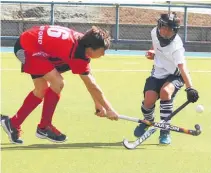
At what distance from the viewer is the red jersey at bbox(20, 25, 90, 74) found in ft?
19.2

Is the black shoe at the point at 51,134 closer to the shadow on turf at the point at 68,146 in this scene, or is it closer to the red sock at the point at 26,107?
the shadow on turf at the point at 68,146

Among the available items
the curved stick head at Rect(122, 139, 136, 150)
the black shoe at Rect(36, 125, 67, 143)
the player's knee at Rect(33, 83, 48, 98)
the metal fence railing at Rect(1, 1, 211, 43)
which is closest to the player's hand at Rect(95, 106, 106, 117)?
the curved stick head at Rect(122, 139, 136, 150)

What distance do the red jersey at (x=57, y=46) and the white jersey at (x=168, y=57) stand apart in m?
1.01

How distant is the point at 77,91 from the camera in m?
10.2

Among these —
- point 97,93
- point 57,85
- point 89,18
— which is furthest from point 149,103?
point 89,18

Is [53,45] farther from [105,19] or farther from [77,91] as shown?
[105,19]

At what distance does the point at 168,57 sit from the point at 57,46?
4.29 feet

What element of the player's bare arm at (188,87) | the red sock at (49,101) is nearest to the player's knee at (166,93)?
the player's bare arm at (188,87)

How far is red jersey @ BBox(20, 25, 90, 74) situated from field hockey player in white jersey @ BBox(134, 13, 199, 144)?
967mm

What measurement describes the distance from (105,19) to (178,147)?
1527 centimetres

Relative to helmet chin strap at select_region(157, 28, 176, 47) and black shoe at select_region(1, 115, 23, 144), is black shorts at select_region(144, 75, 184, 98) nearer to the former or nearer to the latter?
helmet chin strap at select_region(157, 28, 176, 47)

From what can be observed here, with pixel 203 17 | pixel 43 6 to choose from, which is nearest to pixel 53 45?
pixel 43 6

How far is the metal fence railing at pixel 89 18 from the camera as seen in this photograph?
18.8 meters

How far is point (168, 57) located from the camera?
6648 mm
